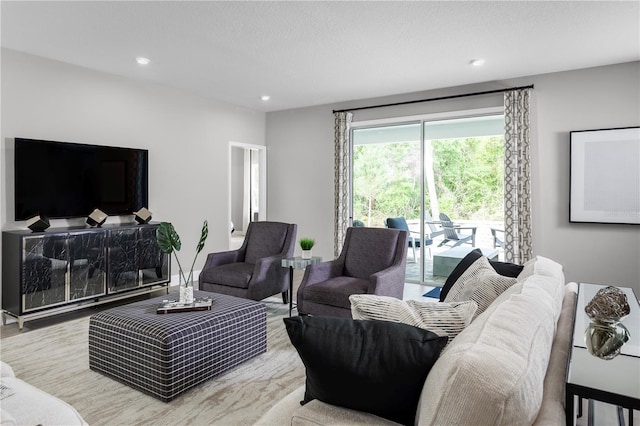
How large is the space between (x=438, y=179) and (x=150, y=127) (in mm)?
3820

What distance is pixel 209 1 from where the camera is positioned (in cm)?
287

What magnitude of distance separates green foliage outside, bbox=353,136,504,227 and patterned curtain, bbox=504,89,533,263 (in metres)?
0.25

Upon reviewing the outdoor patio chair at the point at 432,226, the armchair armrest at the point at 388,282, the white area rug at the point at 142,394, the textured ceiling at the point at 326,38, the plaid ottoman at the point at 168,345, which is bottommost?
the white area rug at the point at 142,394

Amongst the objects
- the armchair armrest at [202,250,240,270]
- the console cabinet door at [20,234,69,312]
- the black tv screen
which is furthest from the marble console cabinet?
the armchair armrest at [202,250,240,270]

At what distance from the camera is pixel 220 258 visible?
4.32 metres

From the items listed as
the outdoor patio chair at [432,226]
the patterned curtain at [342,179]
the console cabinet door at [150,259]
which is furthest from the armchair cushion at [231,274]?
the outdoor patio chair at [432,226]

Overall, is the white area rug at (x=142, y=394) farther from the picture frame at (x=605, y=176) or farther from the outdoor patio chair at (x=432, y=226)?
the picture frame at (x=605, y=176)

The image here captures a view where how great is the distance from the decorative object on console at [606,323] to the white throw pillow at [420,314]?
1.39 ft

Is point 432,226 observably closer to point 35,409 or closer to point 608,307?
point 608,307

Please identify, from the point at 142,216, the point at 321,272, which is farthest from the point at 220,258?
the point at 321,272

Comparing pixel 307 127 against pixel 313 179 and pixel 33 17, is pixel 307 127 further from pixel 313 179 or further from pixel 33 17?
pixel 33 17

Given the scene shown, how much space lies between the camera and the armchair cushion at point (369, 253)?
149 inches

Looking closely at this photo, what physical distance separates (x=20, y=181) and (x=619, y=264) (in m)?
6.08

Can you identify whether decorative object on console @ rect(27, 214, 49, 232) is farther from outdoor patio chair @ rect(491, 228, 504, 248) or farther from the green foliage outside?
outdoor patio chair @ rect(491, 228, 504, 248)
